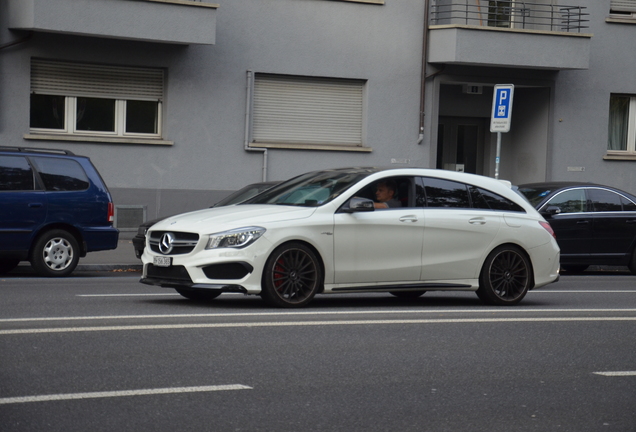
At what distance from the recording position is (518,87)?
25.2 meters

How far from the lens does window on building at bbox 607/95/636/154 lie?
25.6m

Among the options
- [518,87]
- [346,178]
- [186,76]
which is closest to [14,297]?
[346,178]

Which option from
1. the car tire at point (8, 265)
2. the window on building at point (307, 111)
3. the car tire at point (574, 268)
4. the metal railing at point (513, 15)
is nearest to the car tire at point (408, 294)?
the car tire at point (8, 265)

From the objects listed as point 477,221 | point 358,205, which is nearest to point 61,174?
point 358,205

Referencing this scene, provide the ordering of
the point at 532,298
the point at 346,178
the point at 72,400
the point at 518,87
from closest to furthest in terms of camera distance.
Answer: the point at 72,400 < the point at 346,178 < the point at 532,298 < the point at 518,87

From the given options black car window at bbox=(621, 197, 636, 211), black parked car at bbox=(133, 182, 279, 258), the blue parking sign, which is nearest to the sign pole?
the blue parking sign

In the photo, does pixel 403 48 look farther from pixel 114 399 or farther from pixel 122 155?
pixel 114 399

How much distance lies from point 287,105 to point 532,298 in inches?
424

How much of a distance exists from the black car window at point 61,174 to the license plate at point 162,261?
4.50m

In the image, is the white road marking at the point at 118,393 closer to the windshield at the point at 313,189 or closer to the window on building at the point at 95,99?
the windshield at the point at 313,189

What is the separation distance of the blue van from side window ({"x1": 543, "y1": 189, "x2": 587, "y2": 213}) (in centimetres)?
721

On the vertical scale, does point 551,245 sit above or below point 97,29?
below

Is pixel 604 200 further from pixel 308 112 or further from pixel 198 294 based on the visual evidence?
pixel 198 294

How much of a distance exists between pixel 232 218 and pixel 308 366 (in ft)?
10.3
